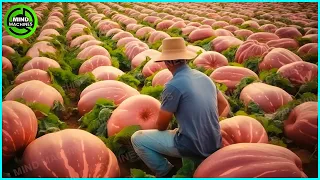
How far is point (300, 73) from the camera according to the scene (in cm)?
508

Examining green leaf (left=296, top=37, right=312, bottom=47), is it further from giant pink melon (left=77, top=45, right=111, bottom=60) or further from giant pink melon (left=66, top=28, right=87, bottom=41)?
giant pink melon (left=66, top=28, right=87, bottom=41)

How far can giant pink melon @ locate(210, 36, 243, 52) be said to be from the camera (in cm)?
770

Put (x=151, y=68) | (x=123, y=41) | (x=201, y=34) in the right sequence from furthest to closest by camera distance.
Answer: (x=201, y=34) < (x=123, y=41) < (x=151, y=68)

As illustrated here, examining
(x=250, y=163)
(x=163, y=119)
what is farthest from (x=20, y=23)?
(x=250, y=163)

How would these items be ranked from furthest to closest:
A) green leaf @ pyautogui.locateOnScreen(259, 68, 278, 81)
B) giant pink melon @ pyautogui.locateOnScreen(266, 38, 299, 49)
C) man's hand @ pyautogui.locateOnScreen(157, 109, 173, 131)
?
giant pink melon @ pyautogui.locateOnScreen(266, 38, 299, 49) → green leaf @ pyautogui.locateOnScreen(259, 68, 278, 81) → man's hand @ pyautogui.locateOnScreen(157, 109, 173, 131)

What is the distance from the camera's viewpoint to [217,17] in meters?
13.8

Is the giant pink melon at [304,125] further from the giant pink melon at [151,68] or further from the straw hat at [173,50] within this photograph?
the giant pink melon at [151,68]

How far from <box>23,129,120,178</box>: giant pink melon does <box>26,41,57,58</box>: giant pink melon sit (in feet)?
→ 14.1

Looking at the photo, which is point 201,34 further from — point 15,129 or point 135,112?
point 15,129

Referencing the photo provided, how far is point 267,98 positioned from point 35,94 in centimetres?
313

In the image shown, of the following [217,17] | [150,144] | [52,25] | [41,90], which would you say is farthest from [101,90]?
[217,17]

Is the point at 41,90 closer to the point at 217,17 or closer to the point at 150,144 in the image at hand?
the point at 150,144

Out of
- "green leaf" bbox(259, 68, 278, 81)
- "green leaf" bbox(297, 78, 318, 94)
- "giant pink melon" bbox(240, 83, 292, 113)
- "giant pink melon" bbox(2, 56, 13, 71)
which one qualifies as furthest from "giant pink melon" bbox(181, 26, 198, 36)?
"giant pink melon" bbox(240, 83, 292, 113)

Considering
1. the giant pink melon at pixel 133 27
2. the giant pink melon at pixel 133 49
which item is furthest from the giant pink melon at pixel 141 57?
the giant pink melon at pixel 133 27
